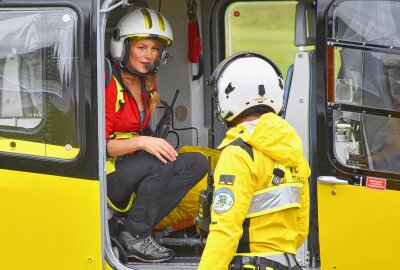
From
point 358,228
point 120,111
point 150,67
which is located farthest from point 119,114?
point 358,228

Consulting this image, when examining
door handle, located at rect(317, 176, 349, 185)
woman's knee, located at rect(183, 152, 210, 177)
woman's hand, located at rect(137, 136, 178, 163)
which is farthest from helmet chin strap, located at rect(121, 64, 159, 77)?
door handle, located at rect(317, 176, 349, 185)

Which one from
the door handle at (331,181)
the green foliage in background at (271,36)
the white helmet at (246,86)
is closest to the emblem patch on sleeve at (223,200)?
the white helmet at (246,86)

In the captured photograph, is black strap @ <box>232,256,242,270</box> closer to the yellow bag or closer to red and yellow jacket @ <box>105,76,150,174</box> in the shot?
red and yellow jacket @ <box>105,76,150,174</box>

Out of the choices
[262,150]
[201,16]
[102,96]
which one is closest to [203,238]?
[102,96]

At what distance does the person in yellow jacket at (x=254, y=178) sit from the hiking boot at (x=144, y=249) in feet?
4.25

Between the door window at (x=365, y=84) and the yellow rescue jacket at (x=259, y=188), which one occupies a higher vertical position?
the door window at (x=365, y=84)

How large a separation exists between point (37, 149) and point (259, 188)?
1.63 metres

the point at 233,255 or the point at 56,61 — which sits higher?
the point at 56,61

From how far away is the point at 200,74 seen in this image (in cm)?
692

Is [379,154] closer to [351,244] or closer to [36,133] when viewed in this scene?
[351,244]

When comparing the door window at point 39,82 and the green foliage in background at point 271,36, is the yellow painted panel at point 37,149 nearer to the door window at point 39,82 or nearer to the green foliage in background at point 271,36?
the door window at point 39,82

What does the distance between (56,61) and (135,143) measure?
684 millimetres

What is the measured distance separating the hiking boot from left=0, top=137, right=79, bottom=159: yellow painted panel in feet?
2.15

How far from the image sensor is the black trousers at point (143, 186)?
223 inches
